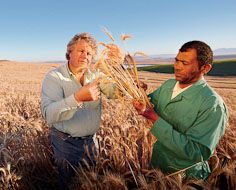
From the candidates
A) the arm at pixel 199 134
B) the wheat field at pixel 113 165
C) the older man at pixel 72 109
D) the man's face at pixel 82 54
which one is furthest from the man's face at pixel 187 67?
the man's face at pixel 82 54

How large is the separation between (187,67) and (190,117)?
A: 1.02ft

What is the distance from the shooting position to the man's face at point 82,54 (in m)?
2.73

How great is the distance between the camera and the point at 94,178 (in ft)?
7.41

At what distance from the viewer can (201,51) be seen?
214 cm

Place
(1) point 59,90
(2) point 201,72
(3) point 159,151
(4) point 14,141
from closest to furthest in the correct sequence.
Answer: (2) point 201,72 → (3) point 159,151 → (1) point 59,90 → (4) point 14,141

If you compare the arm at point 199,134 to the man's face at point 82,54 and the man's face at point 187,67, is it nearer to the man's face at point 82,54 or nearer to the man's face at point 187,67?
the man's face at point 187,67

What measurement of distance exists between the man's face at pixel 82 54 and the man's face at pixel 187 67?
805 millimetres

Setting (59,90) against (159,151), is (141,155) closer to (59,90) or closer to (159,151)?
(159,151)

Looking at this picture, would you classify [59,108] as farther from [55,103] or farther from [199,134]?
[199,134]

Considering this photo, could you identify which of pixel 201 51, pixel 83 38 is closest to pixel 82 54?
pixel 83 38

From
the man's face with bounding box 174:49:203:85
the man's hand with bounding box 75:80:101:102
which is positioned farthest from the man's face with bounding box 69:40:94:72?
the man's face with bounding box 174:49:203:85

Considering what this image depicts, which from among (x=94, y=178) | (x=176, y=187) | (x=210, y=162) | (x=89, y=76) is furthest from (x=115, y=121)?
(x=176, y=187)

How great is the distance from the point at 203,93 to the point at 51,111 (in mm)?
1114

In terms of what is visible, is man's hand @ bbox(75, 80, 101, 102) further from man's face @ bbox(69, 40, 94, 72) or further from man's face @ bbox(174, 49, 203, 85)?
man's face @ bbox(174, 49, 203, 85)
